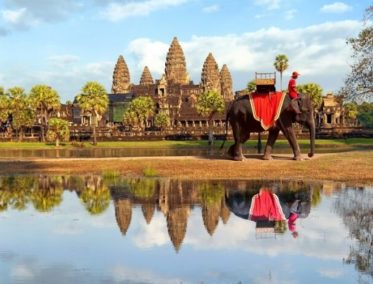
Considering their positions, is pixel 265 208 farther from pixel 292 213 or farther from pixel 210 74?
pixel 210 74

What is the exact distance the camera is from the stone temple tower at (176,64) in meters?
186

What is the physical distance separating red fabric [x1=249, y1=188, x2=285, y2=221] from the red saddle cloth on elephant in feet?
45.2

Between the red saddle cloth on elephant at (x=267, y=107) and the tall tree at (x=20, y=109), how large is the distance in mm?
71117

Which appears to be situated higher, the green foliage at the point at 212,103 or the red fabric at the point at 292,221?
the green foliage at the point at 212,103

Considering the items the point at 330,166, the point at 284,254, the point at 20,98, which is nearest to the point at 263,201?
the point at 284,254

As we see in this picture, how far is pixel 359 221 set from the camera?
55.0ft

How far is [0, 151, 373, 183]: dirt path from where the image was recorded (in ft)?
94.3

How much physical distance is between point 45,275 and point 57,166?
1068 inches

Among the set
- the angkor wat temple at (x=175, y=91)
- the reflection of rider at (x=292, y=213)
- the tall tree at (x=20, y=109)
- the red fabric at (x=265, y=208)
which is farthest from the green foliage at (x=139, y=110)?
the reflection of rider at (x=292, y=213)

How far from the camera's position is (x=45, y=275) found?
1174 cm

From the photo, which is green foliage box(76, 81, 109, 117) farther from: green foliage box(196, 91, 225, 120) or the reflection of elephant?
the reflection of elephant

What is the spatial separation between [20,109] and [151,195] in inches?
3252

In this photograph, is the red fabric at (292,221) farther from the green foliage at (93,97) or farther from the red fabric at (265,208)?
the green foliage at (93,97)

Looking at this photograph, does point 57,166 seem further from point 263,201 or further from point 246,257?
point 246,257
